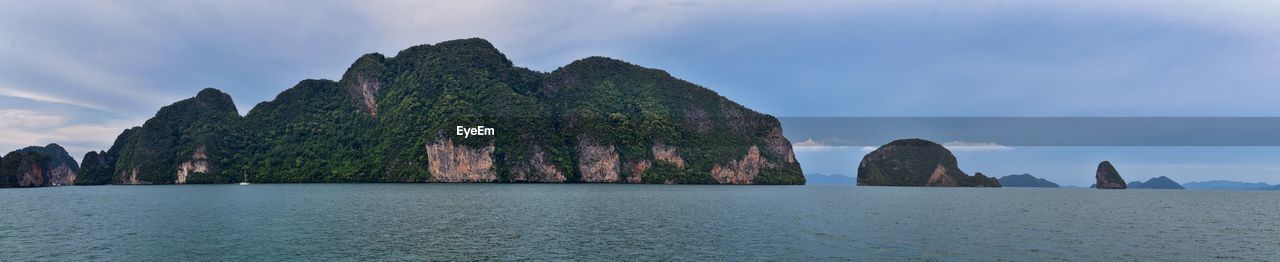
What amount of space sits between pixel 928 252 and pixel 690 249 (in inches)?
582

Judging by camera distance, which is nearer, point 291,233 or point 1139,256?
point 1139,256

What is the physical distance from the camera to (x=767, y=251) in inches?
1786

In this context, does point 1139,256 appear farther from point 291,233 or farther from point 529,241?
point 291,233

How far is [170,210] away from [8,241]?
34.1 metres

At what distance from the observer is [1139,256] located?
148ft

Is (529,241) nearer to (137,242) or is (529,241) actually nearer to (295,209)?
(137,242)

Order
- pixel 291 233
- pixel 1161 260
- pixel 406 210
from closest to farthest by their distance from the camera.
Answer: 1. pixel 1161 260
2. pixel 291 233
3. pixel 406 210

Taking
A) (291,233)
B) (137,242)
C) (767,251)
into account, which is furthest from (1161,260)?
(137,242)

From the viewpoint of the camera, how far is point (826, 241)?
168 feet

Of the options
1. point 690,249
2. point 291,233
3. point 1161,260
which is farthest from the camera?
point 291,233

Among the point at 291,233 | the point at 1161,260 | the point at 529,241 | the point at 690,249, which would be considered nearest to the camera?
the point at 1161,260

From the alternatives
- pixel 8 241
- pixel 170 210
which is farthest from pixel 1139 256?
pixel 170 210

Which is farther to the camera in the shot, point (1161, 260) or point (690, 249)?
point (690, 249)

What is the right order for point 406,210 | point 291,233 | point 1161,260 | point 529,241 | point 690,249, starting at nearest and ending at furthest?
1. point 1161,260
2. point 690,249
3. point 529,241
4. point 291,233
5. point 406,210
